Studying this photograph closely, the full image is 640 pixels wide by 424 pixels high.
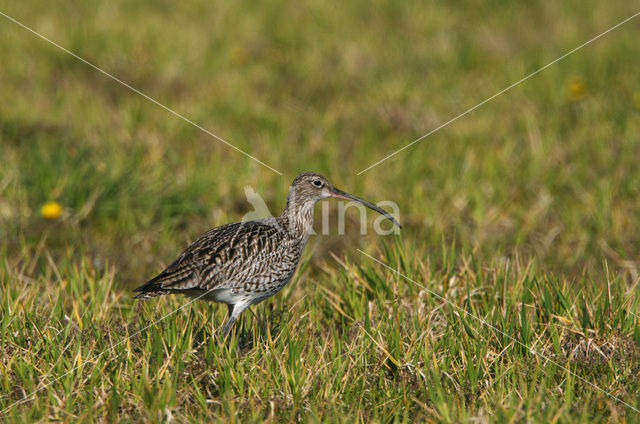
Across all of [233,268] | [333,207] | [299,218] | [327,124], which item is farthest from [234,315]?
[327,124]

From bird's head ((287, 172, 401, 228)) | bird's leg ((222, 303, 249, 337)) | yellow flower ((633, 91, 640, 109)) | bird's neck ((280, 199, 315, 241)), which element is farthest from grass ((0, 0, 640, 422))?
bird's head ((287, 172, 401, 228))

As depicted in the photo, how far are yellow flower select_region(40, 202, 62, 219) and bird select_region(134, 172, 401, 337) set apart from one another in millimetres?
2233

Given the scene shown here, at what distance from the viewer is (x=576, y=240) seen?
7043 millimetres

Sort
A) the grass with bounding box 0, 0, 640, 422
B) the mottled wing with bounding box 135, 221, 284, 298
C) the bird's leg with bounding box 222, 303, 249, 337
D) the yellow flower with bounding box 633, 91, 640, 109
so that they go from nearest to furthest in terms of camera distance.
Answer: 1. the grass with bounding box 0, 0, 640, 422
2. the mottled wing with bounding box 135, 221, 284, 298
3. the bird's leg with bounding box 222, 303, 249, 337
4. the yellow flower with bounding box 633, 91, 640, 109

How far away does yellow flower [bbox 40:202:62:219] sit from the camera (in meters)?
6.70

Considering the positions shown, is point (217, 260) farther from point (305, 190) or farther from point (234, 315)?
point (305, 190)

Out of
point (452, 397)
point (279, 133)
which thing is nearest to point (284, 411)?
point (452, 397)

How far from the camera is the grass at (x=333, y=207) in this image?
14.0 ft

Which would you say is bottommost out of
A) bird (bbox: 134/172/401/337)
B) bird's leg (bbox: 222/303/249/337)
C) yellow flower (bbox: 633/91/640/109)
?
bird's leg (bbox: 222/303/249/337)

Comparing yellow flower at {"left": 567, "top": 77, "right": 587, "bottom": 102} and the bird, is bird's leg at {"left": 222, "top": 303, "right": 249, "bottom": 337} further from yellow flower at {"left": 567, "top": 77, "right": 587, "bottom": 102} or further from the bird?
yellow flower at {"left": 567, "top": 77, "right": 587, "bottom": 102}

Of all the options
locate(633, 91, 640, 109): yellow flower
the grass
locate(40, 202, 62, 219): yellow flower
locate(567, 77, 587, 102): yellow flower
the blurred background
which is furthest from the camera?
locate(567, 77, 587, 102): yellow flower

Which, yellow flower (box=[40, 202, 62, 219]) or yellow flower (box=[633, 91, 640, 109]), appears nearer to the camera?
yellow flower (box=[40, 202, 62, 219])

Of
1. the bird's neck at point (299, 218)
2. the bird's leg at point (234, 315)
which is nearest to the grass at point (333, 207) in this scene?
the bird's leg at point (234, 315)

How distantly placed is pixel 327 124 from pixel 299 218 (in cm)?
398
